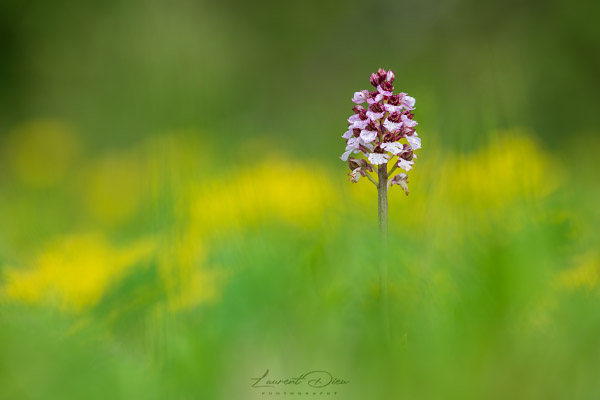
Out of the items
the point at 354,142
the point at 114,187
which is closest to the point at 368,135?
the point at 354,142

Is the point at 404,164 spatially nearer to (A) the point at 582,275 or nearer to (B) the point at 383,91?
(B) the point at 383,91

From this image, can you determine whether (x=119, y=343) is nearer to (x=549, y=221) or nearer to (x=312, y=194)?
(x=549, y=221)

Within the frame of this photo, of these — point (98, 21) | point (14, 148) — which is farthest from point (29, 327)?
point (98, 21)

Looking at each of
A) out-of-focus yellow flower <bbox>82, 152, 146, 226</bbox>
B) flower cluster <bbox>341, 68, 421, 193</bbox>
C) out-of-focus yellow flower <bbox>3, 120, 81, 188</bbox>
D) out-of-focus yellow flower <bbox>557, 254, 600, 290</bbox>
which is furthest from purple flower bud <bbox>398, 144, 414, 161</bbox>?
out-of-focus yellow flower <bbox>3, 120, 81, 188</bbox>

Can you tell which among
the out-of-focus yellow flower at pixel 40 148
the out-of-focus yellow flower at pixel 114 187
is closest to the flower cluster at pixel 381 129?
the out-of-focus yellow flower at pixel 114 187

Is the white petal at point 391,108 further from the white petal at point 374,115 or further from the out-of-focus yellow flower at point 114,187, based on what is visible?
the out-of-focus yellow flower at point 114,187
